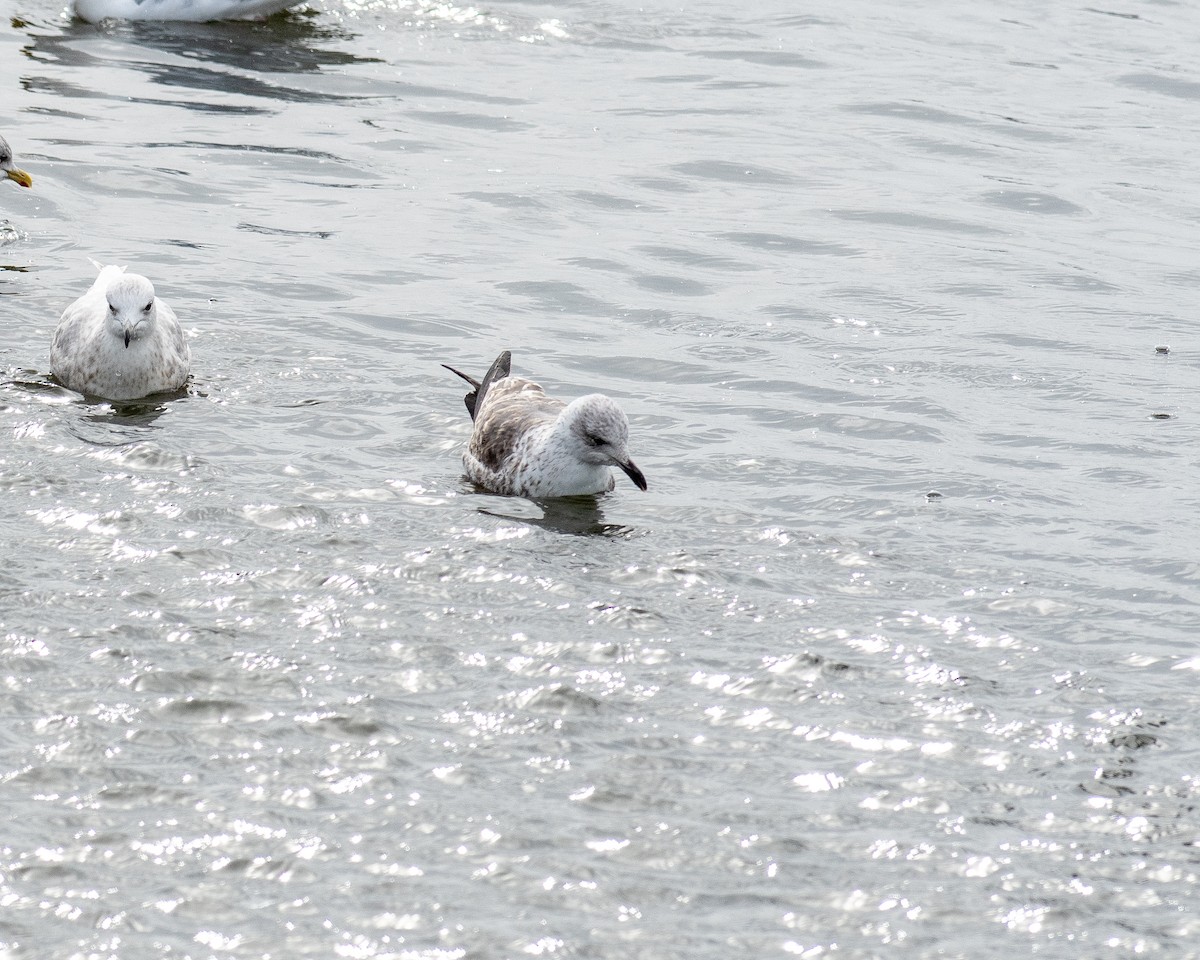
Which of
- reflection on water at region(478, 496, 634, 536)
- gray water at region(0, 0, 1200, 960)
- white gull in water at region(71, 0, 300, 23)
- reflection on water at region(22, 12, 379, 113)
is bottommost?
reflection on water at region(478, 496, 634, 536)

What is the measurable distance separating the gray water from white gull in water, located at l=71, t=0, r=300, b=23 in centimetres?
164

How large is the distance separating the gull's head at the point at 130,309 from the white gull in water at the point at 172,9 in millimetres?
9612

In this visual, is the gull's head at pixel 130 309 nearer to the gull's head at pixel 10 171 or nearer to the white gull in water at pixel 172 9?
the gull's head at pixel 10 171

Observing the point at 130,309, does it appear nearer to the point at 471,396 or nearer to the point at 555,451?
the point at 471,396

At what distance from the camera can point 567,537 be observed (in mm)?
8414

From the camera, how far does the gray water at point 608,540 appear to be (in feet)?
17.6

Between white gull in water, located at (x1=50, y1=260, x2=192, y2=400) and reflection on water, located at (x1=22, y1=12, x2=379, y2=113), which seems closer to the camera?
white gull in water, located at (x1=50, y1=260, x2=192, y2=400)

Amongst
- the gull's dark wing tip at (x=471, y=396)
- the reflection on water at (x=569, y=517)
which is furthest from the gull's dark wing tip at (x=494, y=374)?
the reflection on water at (x=569, y=517)

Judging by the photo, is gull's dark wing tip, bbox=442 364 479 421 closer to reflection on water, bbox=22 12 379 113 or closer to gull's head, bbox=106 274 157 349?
gull's head, bbox=106 274 157 349

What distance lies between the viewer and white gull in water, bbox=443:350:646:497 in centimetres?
884

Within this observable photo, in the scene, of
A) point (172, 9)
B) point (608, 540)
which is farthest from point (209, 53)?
point (608, 540)

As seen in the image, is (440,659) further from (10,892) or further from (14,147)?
(14,147)

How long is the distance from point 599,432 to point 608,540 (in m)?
0.68

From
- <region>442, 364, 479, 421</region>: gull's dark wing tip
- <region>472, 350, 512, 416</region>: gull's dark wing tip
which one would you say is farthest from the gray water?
<region>472, 350, 512, 416</region>: gull's dark wing tip
